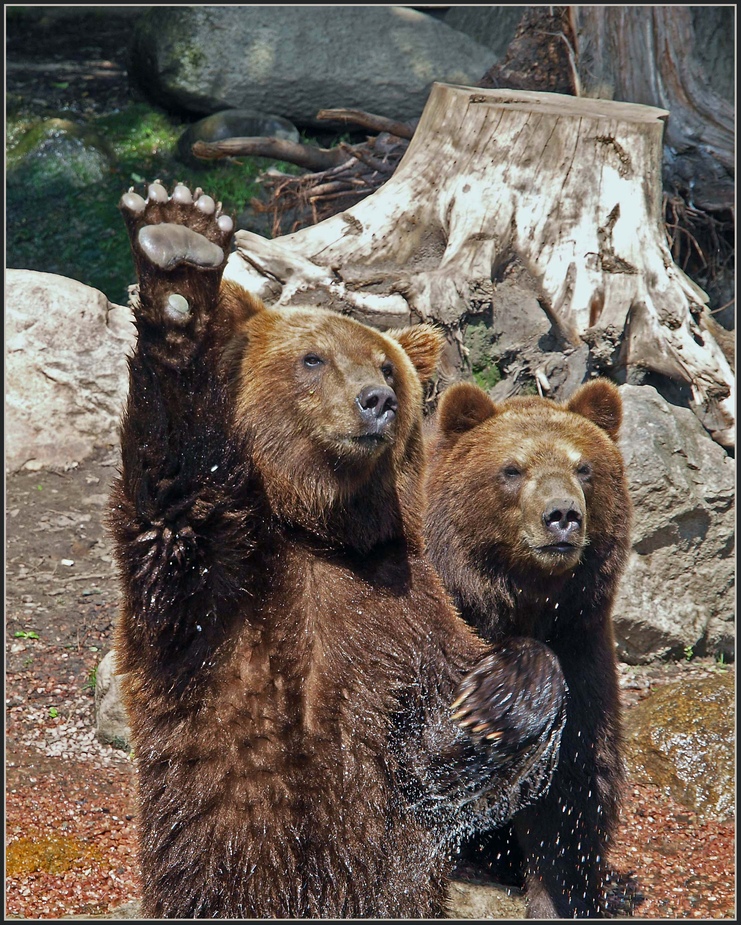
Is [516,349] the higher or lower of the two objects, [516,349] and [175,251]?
the lower

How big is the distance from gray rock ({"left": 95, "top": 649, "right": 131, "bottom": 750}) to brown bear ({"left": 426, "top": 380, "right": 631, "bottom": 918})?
75.3 inches

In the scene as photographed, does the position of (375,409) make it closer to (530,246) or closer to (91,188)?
(530,246)

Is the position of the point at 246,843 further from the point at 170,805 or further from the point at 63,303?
the point at 63,303

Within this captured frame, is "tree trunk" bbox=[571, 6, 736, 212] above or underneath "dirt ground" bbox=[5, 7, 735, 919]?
above

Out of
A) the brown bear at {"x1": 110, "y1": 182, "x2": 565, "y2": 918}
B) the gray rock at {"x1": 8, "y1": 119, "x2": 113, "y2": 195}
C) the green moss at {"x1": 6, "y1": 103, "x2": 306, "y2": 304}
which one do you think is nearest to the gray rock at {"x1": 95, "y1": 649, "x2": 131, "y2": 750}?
the brown bear at {"x1": 110, "y1": 182, "x2": 565, "y2": 918}

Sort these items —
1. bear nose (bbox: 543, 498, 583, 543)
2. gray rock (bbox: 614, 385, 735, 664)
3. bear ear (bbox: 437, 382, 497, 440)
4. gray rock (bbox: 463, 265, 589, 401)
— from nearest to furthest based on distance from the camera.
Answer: bear nose (bbox: 543, 498, 583, 543) → bear ear (bbox: 437, 382, 497, 440) → gray rock (bbox: 614, 385, 735, 664) → gray rock (bbox: 463, 265, 589, 401)

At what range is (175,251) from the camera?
321 centimetres

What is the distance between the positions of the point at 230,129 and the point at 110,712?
7753 millimetres

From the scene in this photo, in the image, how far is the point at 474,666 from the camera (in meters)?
3.83

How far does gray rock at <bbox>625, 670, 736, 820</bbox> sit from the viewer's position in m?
5.98

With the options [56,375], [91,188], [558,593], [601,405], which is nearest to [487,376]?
[601,405]

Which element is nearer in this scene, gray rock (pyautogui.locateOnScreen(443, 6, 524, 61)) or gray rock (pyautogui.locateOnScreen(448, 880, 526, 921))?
gray rock (pyautogui.locateOnScreen(448, 880, 526, 921))

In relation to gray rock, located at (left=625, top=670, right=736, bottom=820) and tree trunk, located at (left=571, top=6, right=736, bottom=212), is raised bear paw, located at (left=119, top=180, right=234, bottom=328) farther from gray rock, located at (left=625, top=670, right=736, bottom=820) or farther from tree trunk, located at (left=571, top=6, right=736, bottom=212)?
tree trunk, located at (left=571, top=6, right=736, bottom=212)

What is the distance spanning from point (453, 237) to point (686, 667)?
3234 mm
